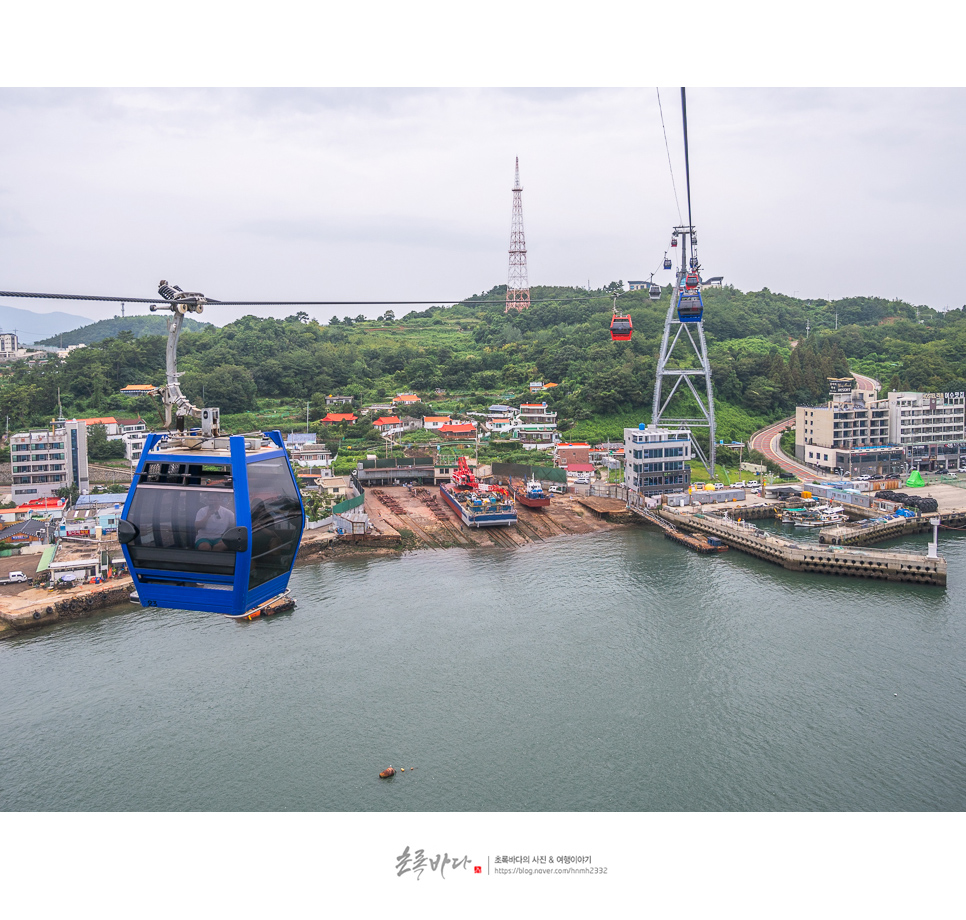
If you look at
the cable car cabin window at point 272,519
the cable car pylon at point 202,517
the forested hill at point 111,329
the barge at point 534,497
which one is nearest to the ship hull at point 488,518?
the barge at point 534,497

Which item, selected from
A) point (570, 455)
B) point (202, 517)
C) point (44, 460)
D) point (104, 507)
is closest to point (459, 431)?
point (570, 455)

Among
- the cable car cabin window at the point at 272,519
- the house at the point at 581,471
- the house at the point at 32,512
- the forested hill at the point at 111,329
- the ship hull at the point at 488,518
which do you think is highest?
Result: the forested hill at the point at 111,329

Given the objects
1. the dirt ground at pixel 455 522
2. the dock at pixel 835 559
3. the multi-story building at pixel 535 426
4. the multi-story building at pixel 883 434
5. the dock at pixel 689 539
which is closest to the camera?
the dock at pixel 835 559

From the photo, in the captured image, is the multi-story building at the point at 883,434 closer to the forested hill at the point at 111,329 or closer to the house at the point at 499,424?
the house at the point at 499,424

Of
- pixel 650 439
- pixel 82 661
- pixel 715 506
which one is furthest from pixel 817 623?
pixel 82 661

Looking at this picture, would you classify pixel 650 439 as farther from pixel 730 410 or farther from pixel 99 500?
pixel 99 500

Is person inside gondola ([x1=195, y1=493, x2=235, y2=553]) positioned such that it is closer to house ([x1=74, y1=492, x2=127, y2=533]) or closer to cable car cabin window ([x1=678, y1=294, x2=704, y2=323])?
house ([x1=74, y1=492, x2=127, y2=533])

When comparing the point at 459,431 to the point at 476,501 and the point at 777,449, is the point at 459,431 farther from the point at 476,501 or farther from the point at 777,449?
the point at 777,449

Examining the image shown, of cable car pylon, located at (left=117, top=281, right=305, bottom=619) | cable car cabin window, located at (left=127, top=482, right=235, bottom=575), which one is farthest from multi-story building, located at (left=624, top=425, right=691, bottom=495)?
cable car cabin window, located at (left=127, top=482, right=235, bottom=575)
